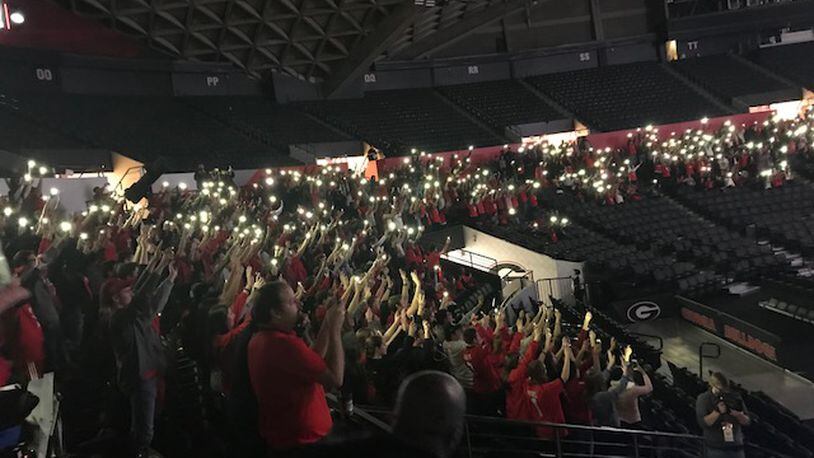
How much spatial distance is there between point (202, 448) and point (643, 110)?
29.8 m

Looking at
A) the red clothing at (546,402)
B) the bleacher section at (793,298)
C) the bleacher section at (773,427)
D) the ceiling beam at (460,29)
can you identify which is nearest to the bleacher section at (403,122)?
the ceiling beam at (460,29)

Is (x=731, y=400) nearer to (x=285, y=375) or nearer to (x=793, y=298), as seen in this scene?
(x=285, y=375)

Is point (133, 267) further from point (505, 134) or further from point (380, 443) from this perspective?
point (505, 134)

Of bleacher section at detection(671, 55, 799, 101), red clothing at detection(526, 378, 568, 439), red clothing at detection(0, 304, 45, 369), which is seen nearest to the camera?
red clothing at detection(0, 304, 45, 369)

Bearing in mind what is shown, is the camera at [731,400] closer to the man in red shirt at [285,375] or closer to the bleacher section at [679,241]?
the man in red shirt at [285,375]

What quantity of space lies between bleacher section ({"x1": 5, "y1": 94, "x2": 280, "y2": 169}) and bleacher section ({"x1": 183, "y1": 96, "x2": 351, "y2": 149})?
777 mm

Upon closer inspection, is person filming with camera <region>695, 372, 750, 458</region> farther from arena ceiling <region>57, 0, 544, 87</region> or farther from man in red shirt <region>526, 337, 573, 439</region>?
arena ceiling <region>57, 0, 544, 87</region>

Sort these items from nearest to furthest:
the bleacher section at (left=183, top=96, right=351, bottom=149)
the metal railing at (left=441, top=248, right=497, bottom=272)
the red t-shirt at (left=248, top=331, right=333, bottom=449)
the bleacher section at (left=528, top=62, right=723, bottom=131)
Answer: the red t-shirt at (left=248, top=331, right=333, bottom=449) < the metal railing at (left=441, top=248, right=497, bottom=272) < the bleacher section at (left=183, top=96, right=351, bottom=149) < the bleacher section at (left=528, top=62, right=723, bottom=131)

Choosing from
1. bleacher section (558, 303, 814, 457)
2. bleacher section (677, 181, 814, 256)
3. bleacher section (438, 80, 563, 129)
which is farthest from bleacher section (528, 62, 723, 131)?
bleacher section (558, 303, 814, 457)

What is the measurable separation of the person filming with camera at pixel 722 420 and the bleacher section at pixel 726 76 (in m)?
29.0

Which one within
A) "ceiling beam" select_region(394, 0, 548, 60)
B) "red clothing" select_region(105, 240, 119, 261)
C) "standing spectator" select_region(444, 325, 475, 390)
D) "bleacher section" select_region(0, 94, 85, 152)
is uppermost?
"ceiling beam" select_region(394, 0, 548, 60)

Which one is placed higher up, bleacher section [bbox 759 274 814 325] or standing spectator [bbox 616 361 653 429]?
standing spectator [bbox 616 361 653 429]

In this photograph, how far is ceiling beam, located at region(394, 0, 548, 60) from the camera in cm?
2856

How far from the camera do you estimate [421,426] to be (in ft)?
6.20
